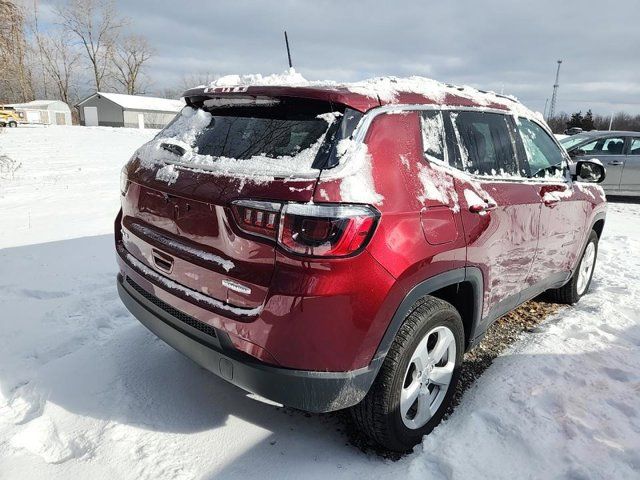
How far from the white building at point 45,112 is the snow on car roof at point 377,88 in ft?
188

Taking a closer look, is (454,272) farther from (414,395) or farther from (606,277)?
(606,277)

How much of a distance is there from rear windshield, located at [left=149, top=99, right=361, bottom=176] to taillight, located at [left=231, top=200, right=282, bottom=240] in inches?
6.1

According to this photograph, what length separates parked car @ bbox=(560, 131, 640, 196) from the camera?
1084 centimetres

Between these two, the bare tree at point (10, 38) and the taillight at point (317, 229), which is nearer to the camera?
the taillight at point (317, 229)

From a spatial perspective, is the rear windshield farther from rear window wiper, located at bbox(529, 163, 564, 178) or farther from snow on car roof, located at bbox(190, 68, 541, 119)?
rear window wiper, located at bbox(529, 163, 564, 178)

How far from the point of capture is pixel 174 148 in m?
2.53

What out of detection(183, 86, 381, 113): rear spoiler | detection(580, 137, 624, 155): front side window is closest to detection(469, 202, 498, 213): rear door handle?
detection(183, 86, 381, 113): rear spoiler

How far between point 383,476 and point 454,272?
1.07 meters

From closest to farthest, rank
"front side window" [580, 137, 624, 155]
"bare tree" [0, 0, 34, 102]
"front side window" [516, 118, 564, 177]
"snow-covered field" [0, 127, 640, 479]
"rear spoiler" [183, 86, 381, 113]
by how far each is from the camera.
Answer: "rear spoiler" [183, 86, 381, 113], "snow-covered field" [0, 127, 640, 479], "front side window" [516, 118, 564, 177], "bare tree" [0, 0, 34, 102], "front side window" [580, 137, 624, 155]

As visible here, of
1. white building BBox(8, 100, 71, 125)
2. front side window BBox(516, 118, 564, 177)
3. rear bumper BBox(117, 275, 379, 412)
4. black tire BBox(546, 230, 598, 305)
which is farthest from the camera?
white building BBox(8, 100, 71, 125)

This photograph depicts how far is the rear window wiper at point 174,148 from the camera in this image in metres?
2.46

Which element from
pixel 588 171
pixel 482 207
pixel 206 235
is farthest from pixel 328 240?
pixel 588 171

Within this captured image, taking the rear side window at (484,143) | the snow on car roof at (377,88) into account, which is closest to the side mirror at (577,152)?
the rear side window at (484,143)

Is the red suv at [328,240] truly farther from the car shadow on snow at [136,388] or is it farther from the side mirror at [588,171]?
the side mirror at [588,171]
